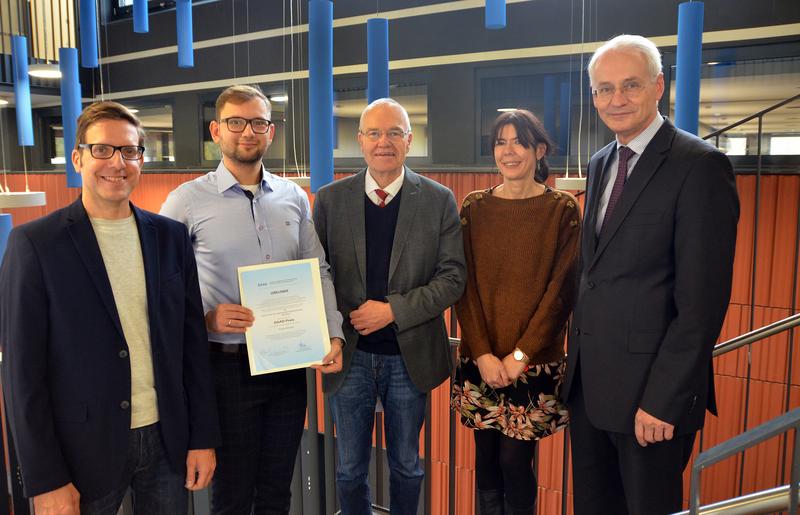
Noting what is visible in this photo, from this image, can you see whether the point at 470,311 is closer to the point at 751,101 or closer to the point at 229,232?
the point at 229,232

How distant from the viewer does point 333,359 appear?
6.88ft

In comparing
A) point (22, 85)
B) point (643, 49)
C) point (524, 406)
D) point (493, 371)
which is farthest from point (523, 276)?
point (22, 85)

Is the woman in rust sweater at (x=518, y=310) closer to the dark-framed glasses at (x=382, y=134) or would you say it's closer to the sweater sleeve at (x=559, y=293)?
the sweater sleeve at (x=559, y=293)

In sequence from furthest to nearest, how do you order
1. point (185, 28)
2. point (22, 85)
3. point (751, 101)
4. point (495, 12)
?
point (22, 85) → point (751, 101) → point (185, 28) → point (495, 12)

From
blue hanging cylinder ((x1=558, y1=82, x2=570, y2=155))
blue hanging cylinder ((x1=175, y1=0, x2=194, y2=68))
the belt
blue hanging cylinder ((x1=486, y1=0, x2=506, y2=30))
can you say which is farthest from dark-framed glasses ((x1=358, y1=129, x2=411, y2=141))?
blue hanging cylinder ((x1=558, y1=82, x2=570, y2=155))

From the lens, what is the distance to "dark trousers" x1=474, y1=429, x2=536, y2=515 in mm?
2152

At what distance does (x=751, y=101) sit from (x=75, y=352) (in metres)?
5.93

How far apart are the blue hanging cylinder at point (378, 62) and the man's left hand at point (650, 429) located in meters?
1.64

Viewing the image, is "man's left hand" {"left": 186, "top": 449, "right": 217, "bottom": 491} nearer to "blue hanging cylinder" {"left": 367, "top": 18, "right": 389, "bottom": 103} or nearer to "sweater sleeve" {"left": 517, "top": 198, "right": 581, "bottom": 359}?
"sweater sleeve" {"left": 517, "top": 198, "right": 581, "bottom": 359}

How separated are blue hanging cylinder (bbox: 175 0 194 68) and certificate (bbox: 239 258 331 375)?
4098 mm

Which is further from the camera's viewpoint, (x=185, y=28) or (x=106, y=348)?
(x=185, y=28)

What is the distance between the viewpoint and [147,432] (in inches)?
69.7

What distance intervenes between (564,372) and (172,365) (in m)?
1.26

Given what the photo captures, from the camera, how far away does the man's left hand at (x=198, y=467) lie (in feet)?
6.16
